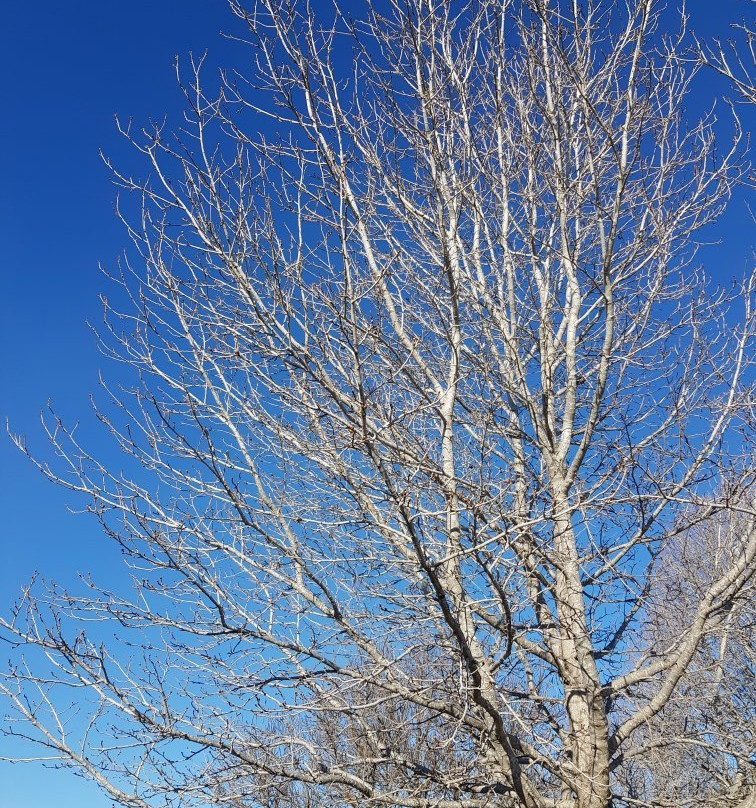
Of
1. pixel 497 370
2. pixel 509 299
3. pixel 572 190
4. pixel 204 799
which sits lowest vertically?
pixel 204 799

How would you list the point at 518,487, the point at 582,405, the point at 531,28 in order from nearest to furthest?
the point at 518,487, the point at 582,405, the point at 531,28

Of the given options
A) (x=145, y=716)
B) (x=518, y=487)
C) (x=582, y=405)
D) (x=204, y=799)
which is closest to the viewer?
(x=145, y=716)

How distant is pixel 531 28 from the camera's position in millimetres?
6000

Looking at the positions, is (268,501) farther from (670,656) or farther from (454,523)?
(670,656)

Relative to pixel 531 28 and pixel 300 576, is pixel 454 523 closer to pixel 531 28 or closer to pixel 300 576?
pixel 300 576

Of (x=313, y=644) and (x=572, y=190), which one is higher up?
(x=572, y=190)

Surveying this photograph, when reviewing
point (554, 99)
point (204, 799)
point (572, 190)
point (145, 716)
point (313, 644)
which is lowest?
point (204, 799)

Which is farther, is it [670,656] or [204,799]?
[670,656]

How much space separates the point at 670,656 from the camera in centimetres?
464

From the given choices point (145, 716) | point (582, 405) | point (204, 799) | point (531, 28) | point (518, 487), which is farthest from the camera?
point (531, 28)

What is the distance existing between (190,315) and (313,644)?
2149 mm

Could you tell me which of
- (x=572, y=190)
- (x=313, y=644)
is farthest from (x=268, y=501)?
(x=572, y=190)

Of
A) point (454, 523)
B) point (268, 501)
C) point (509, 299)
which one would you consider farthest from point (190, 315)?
point (509, 299)

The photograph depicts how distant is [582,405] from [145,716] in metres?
3.71
